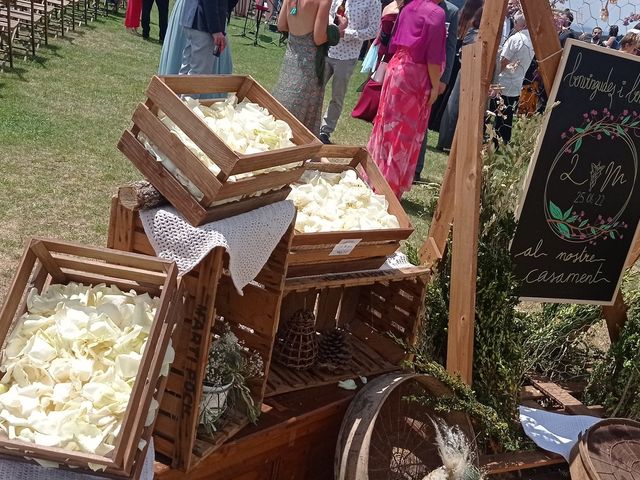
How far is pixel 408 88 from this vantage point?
5.27m

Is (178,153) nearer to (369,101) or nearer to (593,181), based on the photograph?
(593,181)

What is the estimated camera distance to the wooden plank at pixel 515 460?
2.69 metres

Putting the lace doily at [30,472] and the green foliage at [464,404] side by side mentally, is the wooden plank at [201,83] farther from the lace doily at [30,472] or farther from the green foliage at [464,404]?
the green foliage at [464,404]

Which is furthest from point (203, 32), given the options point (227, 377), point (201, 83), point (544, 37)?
point (227, 377)

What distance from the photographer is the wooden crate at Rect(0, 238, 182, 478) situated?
1469 millimetres

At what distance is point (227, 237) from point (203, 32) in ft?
12.0

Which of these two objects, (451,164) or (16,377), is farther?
(451,164)

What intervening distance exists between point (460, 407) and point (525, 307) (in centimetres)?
247

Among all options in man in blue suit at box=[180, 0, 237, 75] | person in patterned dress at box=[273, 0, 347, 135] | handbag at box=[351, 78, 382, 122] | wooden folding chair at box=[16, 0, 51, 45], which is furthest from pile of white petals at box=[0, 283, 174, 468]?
wooden folding chair at box=[16, 0, 51, 45]

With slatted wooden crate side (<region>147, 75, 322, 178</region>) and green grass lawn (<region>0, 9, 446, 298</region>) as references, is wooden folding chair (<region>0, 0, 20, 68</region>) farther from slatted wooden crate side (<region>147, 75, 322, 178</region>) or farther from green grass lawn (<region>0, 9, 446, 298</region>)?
slatted wooden crate side (<region>147, 75, 322, 178</region>)

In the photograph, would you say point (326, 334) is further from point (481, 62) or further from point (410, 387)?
point (481, 62)

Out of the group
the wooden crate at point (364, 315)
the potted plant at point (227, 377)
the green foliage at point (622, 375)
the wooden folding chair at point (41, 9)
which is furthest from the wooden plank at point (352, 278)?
the wooden folding chair at point (41, 9)

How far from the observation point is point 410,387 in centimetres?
276

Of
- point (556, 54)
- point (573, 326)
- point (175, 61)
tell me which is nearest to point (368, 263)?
point (556, 54)
